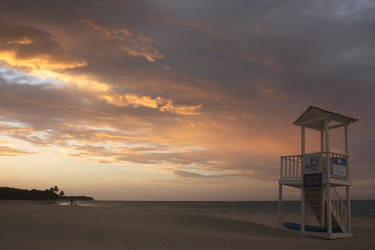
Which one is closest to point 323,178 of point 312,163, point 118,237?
point 312,163

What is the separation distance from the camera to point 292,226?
18.5 meters

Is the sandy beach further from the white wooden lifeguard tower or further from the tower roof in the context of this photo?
the tower roof

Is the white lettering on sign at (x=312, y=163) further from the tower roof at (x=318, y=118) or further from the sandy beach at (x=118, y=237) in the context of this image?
the sandy beach at (x=118, y=237)

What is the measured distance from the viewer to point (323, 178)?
16.5 meters

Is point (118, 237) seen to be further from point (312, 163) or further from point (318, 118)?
point (318, 118)

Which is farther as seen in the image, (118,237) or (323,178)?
(323,178)

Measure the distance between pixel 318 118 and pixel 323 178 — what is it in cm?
315

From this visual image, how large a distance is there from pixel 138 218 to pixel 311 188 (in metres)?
9.62

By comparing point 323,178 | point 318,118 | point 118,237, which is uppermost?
point 318,118

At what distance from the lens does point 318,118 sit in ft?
57.4

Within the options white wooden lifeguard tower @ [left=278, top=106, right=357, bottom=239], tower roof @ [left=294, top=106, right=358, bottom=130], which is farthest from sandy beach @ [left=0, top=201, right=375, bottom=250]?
tower roof @ [left=294, top=106, right=358, bottom=130]

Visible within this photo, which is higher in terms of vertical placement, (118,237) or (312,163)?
(312,163)

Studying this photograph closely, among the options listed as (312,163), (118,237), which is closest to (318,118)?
(312,163)

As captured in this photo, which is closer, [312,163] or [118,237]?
[118,237]
